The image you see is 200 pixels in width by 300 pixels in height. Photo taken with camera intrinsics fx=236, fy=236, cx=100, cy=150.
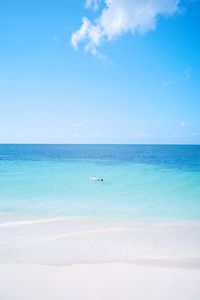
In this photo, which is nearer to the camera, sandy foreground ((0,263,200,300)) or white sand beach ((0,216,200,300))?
sandy foreground ((0,263,200,300))

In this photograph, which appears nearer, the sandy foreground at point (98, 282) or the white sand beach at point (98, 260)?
the sandy foreground at point (98, 282)

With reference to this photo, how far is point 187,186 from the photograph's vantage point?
1988 centimetres

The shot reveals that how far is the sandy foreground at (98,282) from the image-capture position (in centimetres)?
483

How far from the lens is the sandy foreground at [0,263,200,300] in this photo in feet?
15.9

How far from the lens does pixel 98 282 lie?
17.4 feet

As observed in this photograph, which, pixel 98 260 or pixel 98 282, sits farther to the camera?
pixel 98 260

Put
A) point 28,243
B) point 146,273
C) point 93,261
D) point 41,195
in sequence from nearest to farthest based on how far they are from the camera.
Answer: point 146,273
point 93,261
point 28,243
point 41,195

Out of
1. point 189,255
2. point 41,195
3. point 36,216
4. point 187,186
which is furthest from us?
Answer: point 187,186

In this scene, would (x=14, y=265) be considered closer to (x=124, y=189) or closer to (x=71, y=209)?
(x=71, y=209)

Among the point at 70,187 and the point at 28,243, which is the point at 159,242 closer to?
the point at 28,243

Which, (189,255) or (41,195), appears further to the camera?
(41,195)

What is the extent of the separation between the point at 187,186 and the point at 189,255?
13.8 meters

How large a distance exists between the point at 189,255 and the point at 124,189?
38.4 ft

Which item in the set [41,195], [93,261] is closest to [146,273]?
[93,261]
